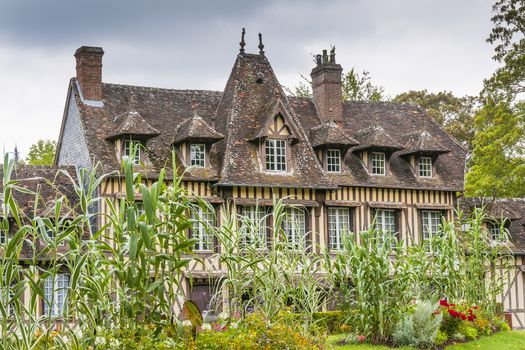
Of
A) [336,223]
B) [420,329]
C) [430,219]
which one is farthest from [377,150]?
[420,329]

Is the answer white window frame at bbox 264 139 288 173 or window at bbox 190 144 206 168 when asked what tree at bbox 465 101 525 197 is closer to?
white window frame at bbox 264 139 288 173

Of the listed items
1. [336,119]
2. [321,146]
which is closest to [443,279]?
[321,146]

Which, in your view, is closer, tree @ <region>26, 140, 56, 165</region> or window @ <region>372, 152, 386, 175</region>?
window @ <region>372, 152, 386, 175</region>

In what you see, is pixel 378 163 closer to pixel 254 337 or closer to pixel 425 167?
pixel 425 167

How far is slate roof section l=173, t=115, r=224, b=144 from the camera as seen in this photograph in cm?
2623

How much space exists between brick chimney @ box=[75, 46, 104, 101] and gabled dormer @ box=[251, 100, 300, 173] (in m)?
4.86

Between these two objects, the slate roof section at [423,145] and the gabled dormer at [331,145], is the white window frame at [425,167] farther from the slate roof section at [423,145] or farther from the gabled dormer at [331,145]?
the gabled dormer at [331,145]

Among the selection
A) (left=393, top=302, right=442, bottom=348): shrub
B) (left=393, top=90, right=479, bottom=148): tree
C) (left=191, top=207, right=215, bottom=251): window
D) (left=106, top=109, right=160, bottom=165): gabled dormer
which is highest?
(left=393, top=90, right=479, bottom=148): tree

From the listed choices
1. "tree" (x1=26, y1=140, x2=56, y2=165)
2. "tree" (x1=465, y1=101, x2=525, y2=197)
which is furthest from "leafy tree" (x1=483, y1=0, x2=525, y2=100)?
"tree" (x1=26, y1=140, x2=56, y2=165)

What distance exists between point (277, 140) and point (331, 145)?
2.04 metres

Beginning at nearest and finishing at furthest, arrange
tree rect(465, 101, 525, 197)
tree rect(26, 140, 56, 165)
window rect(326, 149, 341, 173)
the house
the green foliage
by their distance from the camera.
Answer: the green foliage, the house, window rect(326, 149, 341, 173), tree rect(465, 101, 525, 197), tree rect(26, 140, 56, 165)

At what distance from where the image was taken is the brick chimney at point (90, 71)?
27219mm

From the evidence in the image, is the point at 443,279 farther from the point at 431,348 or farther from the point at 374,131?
the point at 374,131

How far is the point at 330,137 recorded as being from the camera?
2828 cm
